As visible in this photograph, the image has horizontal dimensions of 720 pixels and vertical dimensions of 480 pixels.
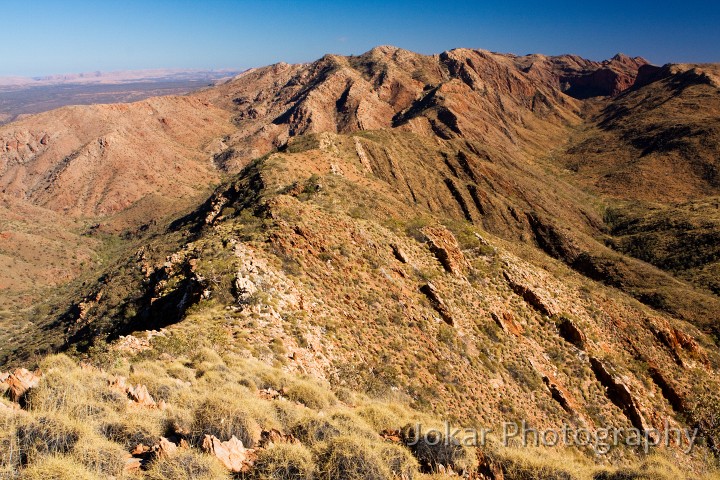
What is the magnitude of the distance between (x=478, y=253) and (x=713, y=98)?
165m

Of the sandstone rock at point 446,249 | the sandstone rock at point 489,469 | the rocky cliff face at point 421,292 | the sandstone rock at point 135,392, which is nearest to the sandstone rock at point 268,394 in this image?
the rocky cliff face at point 421,292

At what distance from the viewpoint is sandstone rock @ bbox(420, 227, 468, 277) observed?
33469 mm

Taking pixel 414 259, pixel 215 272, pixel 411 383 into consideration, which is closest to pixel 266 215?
pixel 215 272

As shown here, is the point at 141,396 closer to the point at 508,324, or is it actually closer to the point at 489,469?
the point at 489,469

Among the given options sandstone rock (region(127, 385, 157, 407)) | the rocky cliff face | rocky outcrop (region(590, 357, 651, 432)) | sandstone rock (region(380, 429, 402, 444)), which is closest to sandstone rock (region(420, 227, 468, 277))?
the rocky cliff face

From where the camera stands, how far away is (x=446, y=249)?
35000 mm

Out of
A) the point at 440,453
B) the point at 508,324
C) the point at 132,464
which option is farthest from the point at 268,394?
the point at 508,324

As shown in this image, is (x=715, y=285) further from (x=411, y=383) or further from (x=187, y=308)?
(x=187, y=308)

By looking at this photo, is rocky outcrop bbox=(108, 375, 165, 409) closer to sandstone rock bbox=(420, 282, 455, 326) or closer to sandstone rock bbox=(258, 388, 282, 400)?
sandstone rock bbox=(258, 388, 282, 400)

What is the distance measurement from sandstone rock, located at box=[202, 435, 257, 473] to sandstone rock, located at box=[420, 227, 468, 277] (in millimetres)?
26744

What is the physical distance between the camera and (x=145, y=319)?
Answer: 23.6 metres

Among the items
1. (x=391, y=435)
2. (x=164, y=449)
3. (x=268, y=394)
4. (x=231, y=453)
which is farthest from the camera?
(x=268, y=394)

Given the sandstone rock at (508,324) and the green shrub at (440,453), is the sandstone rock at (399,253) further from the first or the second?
the green shrub at (440,453)

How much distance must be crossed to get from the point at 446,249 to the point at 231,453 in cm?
2931
